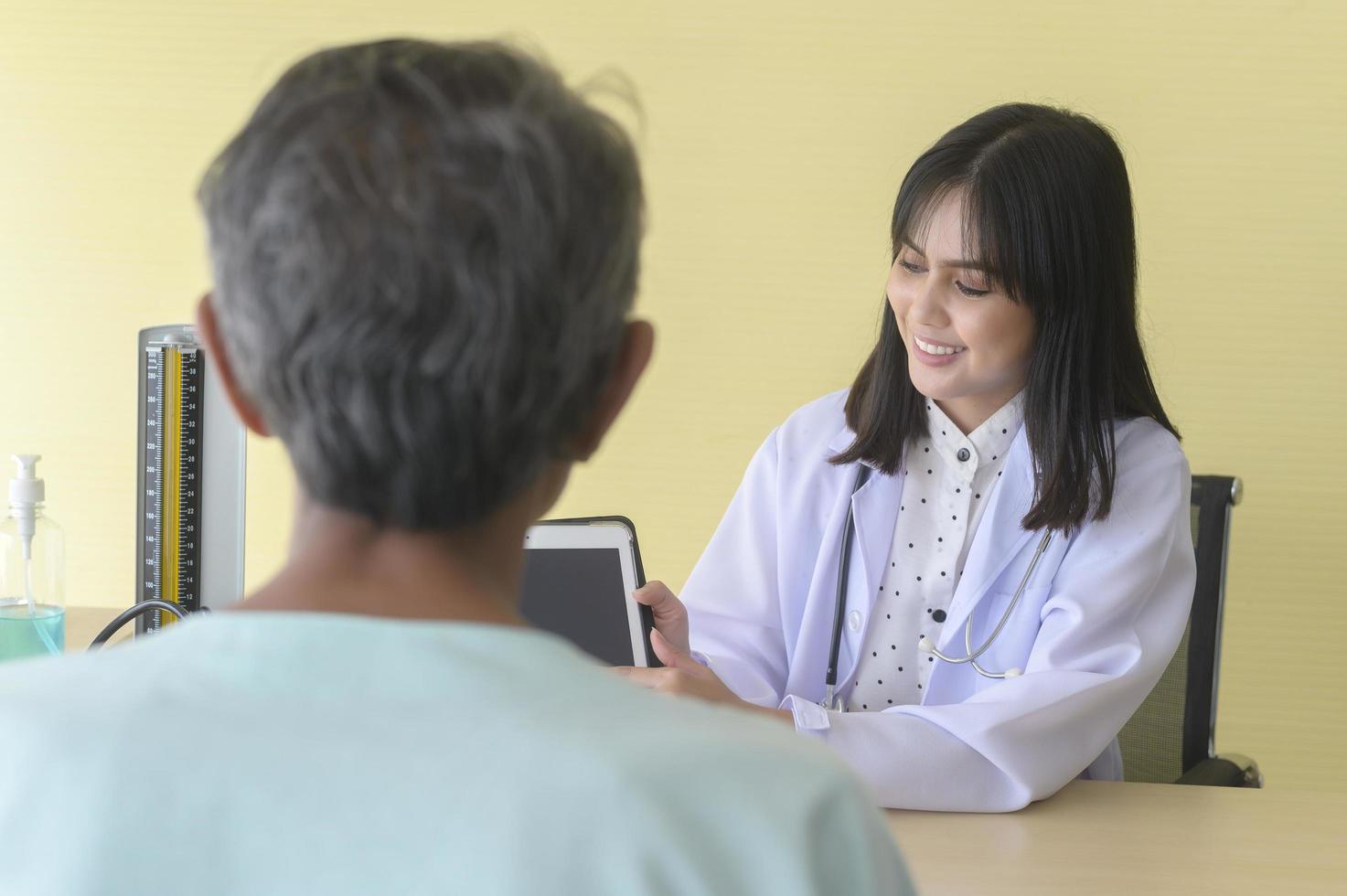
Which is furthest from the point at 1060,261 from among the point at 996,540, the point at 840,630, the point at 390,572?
the point at 390,572

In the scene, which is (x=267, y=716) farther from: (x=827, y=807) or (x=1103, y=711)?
(x=1103, y=711)

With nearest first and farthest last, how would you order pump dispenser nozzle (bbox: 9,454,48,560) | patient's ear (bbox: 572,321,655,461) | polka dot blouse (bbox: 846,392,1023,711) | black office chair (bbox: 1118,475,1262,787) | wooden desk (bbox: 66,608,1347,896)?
patient's ear (bbox: 572,321,655,461) < wooden desk (bbox: 66,608,1347,896) < pump dispenser nozzle (bbox: 9,454,48,560) < polka dot blouse (bbox: 846,392,1023,711) < black office chair (bbox: 1118,475,1262,787)

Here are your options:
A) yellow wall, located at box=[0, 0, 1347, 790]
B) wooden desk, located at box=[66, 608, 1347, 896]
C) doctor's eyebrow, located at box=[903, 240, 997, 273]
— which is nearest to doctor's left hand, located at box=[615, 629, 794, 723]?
wooden desk, located at box=[66, 608, 1347, 896]

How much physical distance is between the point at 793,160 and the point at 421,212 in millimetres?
1996

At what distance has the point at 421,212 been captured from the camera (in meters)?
0.43

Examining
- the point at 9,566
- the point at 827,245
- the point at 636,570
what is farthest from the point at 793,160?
the point at 9,566

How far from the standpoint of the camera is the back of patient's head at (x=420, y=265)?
1.42 feet

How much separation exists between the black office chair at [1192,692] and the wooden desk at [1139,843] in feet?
1.26

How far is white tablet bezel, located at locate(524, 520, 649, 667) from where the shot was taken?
1.26m

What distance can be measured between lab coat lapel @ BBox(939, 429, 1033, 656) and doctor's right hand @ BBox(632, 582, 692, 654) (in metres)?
0.30

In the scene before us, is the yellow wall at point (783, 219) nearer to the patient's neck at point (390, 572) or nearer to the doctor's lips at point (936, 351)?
the doctor's lips at point (936, 351)

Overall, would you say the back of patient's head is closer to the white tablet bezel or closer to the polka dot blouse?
the white tablet bezel

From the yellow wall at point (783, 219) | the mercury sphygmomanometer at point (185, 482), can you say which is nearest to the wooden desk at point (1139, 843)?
the mercury sphygmomanometer at point (185, 482)

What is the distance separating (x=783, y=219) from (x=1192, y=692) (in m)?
1.12
